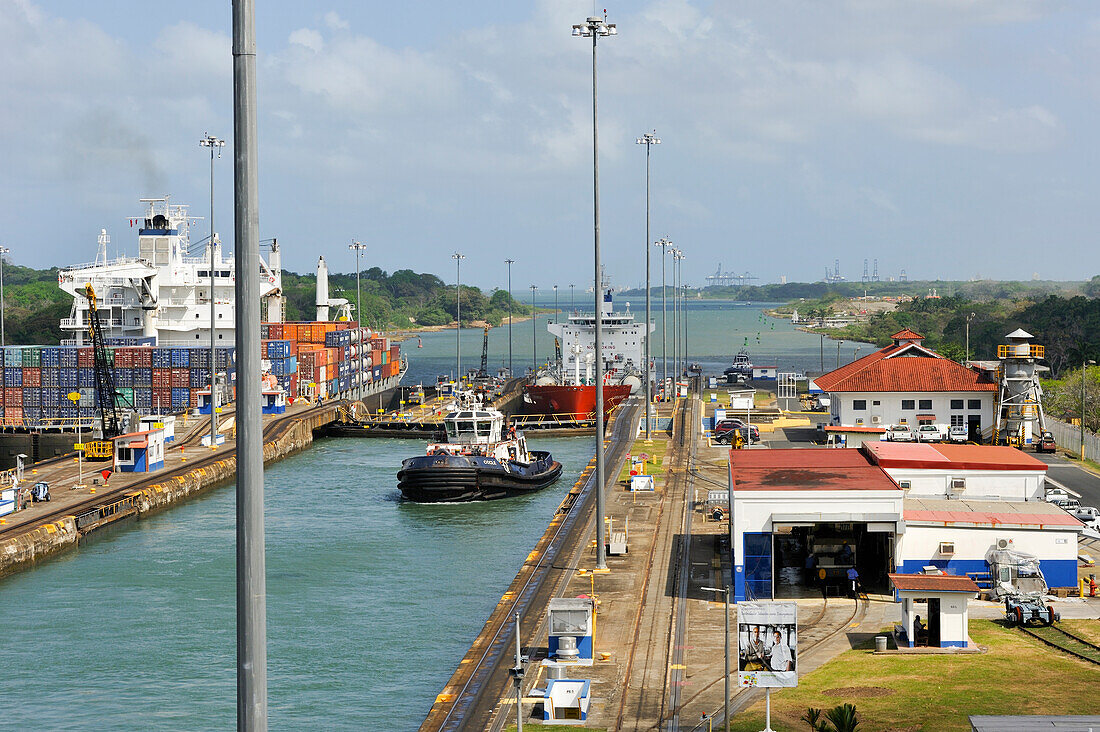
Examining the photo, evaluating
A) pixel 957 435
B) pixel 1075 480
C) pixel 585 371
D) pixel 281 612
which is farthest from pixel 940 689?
pixel 585 371

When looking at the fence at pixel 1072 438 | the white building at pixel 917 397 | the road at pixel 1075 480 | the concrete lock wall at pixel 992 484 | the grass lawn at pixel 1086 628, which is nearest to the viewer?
the grass lawn at pixel 1086 628

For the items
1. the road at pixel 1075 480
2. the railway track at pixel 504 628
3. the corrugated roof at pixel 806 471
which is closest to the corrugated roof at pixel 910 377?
the road at pixel 1075 480

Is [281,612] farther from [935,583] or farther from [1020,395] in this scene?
[1020,395]

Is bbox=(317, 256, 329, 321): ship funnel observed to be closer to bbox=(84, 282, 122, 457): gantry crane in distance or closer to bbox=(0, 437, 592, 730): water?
bbox=(84, 282, 122, 457): gantry crane in distance

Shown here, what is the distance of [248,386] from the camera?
24.7ft

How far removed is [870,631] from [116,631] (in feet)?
64.9

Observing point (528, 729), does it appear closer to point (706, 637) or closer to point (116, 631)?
point (706, 637)

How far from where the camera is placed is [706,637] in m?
26.6

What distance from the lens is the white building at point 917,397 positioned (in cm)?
5984

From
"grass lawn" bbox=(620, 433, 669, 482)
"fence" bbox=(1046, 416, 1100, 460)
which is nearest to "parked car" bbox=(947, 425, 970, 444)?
"fence" bbox=(1046, 416, 1100, 460)

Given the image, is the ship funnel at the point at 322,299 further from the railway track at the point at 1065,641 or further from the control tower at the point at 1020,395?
the railway track at the point at 1065,641

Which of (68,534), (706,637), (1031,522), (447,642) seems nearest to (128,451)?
(68,534)

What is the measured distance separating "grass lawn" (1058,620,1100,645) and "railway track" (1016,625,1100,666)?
0.17 meters

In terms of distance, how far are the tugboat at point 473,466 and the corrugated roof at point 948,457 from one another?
17.2 meters
